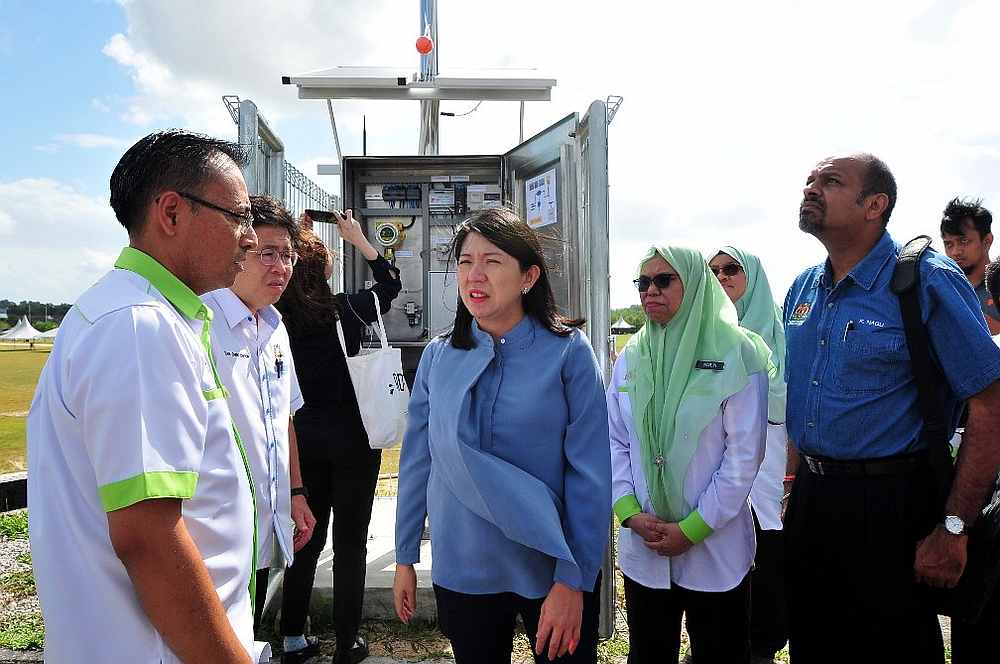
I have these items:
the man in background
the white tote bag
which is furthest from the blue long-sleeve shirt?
the man in background

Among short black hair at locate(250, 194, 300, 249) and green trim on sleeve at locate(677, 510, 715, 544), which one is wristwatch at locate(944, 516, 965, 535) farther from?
short black hair at locate(250, 194, 300, 249)

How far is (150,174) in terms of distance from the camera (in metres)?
1.32

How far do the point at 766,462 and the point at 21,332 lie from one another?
94504 mm

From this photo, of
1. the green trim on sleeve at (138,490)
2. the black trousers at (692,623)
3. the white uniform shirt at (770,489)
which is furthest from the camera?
the white uniform shirt at (770,489)

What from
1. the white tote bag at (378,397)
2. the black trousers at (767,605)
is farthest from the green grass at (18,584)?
the black trousers at (767,605)

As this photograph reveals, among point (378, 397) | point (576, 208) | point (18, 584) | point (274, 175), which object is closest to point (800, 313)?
point (576, 208)

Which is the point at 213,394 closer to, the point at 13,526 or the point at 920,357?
the point at 920,357

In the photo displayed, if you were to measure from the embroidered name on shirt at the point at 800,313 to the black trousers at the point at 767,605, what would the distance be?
1291 millimetres

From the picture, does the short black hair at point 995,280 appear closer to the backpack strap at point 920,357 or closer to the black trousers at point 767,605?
the backpack strap at point 920,357

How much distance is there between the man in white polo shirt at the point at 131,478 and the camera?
42.3 inches

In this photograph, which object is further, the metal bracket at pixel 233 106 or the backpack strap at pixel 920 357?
the metal bracket at pixel 233 106

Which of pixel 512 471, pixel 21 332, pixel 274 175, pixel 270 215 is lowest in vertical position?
pixel 21 332

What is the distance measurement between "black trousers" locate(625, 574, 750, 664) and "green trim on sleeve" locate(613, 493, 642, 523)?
228 mm

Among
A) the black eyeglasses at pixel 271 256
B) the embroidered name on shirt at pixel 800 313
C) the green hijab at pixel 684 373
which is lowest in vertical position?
the green hijab at pixel 684 373
